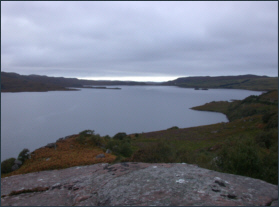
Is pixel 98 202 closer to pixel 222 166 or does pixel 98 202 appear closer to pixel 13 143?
pixel 222 166

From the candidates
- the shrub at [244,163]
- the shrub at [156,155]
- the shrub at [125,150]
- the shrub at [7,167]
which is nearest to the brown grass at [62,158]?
the shrub at [7,167]

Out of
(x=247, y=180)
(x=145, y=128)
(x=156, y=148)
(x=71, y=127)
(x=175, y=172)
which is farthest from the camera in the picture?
(x=145, y=128)

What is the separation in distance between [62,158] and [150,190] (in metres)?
8.10

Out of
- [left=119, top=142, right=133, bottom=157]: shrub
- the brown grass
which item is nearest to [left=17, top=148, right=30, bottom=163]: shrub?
the brown grass

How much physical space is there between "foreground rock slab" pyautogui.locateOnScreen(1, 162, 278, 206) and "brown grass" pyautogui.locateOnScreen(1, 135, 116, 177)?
9.48 feet

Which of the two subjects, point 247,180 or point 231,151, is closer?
point 247,180

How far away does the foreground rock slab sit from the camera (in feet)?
15.3

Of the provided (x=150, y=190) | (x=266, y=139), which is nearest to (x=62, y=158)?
(x=150, y=190)

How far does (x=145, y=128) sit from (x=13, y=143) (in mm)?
23459

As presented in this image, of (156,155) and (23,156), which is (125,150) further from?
(156,155)

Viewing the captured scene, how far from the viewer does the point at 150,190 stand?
5199mm

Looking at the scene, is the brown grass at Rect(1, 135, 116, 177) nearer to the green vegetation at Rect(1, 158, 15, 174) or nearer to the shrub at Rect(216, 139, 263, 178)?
the green vegetation at Rect(1, 158, 15, 174)

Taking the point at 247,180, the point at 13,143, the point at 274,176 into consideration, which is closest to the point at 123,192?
the point at 247,180

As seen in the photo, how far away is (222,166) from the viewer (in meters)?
8.46
